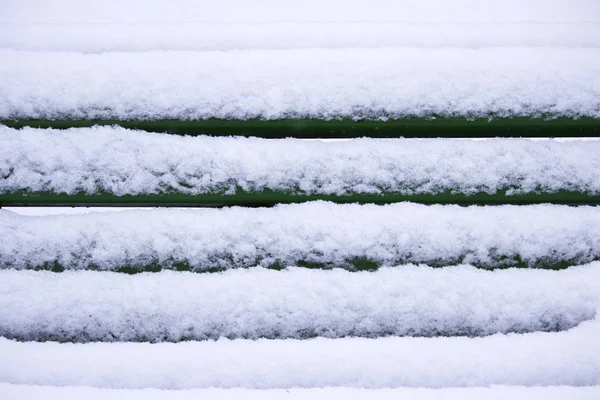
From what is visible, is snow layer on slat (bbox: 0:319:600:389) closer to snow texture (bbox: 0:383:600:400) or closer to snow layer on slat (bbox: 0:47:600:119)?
snow texture (bbox: 0:383:600:400)

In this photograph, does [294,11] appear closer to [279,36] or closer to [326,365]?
[279,36]

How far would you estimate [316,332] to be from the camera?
2.57ft

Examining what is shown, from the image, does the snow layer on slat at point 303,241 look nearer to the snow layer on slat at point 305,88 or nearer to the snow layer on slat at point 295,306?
the snow layer on slat at point 295,306

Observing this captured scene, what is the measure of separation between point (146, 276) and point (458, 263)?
611mm

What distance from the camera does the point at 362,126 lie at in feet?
2.80

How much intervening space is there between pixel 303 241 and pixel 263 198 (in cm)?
12

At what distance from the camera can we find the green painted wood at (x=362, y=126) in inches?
33.4

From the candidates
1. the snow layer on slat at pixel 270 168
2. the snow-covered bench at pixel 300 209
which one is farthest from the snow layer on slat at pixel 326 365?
Result: the snow layer on slat at pixel 270 168

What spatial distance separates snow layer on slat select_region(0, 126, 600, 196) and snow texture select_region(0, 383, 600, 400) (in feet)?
1.19

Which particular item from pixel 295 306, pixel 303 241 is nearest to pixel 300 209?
pixel 303 241

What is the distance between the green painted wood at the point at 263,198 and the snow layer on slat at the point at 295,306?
15 centimetres

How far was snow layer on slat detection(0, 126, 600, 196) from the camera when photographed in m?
0.82

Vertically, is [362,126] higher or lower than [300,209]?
higher

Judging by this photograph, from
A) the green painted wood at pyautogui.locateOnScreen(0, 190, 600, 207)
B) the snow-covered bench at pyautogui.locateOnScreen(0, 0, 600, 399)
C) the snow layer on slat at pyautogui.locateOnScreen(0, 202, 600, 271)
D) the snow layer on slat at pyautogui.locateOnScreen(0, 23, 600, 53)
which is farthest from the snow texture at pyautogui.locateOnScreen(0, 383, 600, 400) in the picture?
the snow layer on slat at pyautogui.locateOnScreen(0, 23, 600, 53)
